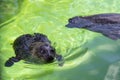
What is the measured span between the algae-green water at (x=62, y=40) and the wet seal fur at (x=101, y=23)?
0.12 meters

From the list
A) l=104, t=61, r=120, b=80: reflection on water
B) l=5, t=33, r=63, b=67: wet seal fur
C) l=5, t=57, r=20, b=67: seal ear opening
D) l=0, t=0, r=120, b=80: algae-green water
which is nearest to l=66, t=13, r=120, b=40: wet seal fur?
l=0, t=0, r=120, b=80: algae-green water

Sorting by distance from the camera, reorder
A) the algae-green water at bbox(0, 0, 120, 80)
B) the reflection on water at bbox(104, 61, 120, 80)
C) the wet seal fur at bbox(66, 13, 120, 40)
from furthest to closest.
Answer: the wet seal fur at bbox(66, 13, 120, 40) < the algae-green water at bbox(0, 0, 120, 80) < the reflection on water at bbox(104, 61, 120, 80)

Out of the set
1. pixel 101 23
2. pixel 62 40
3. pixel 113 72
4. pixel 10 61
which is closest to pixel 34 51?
pixel 10 61

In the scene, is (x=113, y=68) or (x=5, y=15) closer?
(x=113, y=68)

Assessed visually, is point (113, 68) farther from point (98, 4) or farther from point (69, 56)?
point (98, 4)

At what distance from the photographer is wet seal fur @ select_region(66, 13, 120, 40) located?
7.56 metres

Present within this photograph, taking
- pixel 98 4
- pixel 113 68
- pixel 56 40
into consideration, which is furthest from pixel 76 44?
pixel 98 4

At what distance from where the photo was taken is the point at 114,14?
816 centimetres

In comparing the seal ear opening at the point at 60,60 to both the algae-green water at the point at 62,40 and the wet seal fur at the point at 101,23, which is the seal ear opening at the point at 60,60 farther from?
the wet seal fur at the point at 101,23

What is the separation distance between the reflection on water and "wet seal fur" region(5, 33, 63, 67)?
3.30 ft

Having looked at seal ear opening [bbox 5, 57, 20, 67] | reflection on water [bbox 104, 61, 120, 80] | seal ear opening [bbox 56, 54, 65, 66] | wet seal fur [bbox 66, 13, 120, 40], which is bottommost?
reflection on water [bbox 104, 61, 120, 80]

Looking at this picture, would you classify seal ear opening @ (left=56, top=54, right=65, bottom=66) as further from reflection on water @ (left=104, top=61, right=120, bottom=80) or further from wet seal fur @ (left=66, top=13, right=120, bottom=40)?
wet seal fur @ (left=66, top=13, right=120, bottom=40)

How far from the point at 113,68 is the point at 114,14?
192 cm

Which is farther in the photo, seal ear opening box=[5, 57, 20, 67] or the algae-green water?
seal ear opening box=[5, 57, 20, 67]
